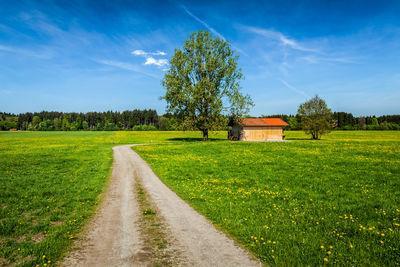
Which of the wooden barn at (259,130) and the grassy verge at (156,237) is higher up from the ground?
the wooden barn at (259,130)

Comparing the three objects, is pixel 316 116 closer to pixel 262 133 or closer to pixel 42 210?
pixel 262 133

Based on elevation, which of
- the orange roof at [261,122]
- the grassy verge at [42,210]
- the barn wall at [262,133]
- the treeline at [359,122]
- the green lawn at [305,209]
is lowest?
the grassy verge at [42,210]

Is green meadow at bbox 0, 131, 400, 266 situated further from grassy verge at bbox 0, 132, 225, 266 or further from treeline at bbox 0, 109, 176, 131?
treeline at bbox 0, 109, 176, 131

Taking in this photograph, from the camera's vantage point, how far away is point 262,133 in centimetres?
5425

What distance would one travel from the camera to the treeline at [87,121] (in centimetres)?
17575

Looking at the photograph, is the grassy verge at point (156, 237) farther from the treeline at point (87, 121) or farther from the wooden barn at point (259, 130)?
the treeline at point (87, 121)

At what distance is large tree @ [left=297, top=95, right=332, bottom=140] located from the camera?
57.8m

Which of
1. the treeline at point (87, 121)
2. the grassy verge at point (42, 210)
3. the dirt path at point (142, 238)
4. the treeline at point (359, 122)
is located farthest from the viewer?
the treeline at point (87, 121)

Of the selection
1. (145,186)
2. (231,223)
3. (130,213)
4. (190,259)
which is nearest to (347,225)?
(231,223)

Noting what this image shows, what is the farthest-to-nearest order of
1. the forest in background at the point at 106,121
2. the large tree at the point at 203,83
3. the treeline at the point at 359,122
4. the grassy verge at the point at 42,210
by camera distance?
the forest in background at the point at 106,121
the treeline at the point at 359,122
the large tree at the point at 203,83
the grassy verge at the point at 42,210

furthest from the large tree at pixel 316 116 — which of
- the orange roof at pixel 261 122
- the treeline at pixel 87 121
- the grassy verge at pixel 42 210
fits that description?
the treeline at pixel 87 121

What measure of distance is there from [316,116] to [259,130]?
19122 millimetres

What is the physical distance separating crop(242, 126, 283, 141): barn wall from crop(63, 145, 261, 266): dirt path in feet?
147

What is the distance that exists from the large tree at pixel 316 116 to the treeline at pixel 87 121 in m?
126
